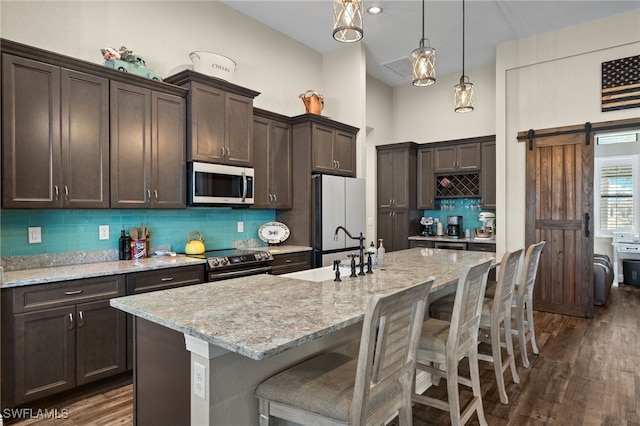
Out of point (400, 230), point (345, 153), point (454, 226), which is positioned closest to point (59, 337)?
point (345, 153)

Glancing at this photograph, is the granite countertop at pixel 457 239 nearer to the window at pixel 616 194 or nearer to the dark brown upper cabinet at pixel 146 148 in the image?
the window at pixel 616 194

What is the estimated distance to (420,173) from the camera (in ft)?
20.5

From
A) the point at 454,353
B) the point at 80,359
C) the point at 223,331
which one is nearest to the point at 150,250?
the point at 80,359

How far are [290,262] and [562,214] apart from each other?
11.4ft

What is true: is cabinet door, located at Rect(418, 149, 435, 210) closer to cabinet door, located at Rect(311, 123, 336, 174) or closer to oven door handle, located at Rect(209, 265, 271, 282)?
cabinet door, located at Rect(311, 123, 336, 174)

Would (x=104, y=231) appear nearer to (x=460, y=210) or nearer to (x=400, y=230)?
(x=400, y=230)

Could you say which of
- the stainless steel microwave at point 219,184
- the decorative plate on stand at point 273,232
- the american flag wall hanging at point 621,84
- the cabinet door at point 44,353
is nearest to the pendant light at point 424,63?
the stainless steel microwave at point 219,184

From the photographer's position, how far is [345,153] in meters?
4.93

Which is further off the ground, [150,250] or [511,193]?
[511,193]

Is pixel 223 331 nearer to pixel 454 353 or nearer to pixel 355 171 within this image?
pixel 454 353

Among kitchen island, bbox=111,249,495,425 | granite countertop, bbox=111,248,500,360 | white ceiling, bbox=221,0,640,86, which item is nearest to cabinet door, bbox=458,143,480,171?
white ceiling, bbox=221,0,640,86

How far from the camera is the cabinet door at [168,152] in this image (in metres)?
3.22

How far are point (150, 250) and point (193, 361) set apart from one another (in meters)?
2.36

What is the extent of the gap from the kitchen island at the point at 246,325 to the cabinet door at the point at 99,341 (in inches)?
44.0
